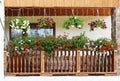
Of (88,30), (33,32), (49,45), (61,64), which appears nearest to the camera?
(49,45)

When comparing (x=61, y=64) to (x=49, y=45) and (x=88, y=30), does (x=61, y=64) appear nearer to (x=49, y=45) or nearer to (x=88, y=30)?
(x=49, y=45)

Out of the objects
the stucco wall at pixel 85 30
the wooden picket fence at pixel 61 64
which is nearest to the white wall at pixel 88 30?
the stucco wall at pixel 85 30

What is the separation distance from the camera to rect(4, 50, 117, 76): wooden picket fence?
39.5 ft

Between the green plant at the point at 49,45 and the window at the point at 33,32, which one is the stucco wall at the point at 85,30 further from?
the green plant at the point at 49,45

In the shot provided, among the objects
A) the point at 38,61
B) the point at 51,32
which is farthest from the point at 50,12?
the point at 38,61

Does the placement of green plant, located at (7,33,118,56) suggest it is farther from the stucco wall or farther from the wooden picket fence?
the stucco wall

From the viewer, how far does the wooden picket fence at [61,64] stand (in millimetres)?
12055

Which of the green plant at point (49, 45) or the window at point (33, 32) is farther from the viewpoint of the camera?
the window at point (33, 32)

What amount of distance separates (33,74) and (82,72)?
4.92ft

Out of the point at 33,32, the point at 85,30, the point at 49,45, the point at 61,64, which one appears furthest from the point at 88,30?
the point at 49,45

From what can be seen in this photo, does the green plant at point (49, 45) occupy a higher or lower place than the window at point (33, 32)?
lower

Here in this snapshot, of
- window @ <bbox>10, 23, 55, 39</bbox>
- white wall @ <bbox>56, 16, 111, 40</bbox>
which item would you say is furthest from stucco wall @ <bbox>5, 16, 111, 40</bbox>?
window @ <bbox>10, 23, 55, 39</bbox>

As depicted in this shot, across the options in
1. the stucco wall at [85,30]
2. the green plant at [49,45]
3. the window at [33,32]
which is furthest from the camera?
the window at [33,32]

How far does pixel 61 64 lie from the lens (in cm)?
1219
